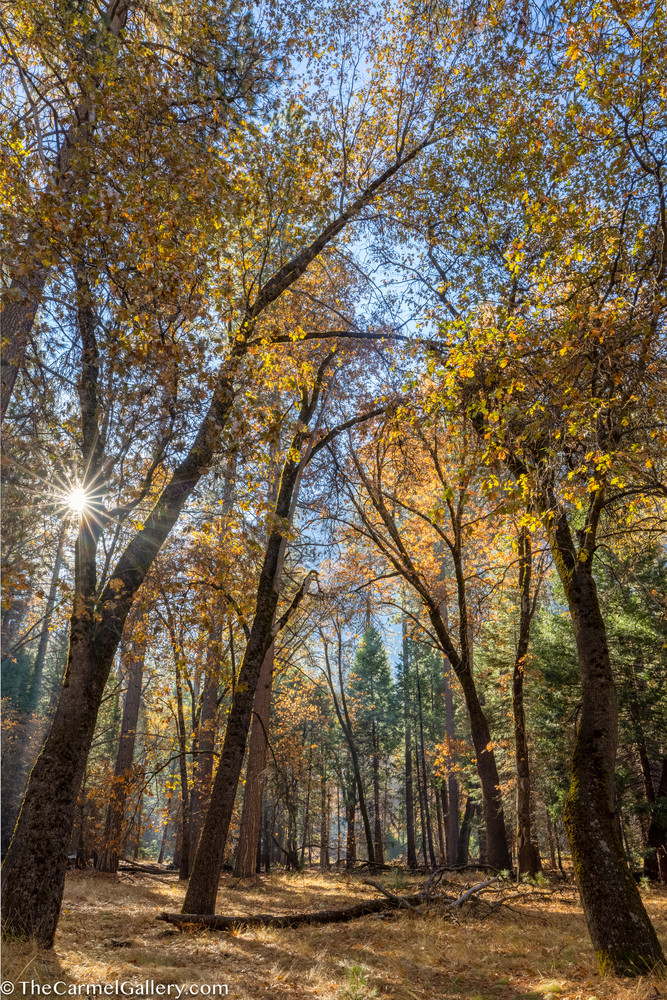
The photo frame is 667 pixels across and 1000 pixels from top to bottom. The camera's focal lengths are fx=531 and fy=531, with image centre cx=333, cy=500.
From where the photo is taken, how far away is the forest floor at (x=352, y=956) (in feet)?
14.6

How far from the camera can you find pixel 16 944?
469 cm

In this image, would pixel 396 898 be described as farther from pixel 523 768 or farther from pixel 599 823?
pixel 599 823

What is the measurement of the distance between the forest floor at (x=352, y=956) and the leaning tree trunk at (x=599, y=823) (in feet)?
1.25

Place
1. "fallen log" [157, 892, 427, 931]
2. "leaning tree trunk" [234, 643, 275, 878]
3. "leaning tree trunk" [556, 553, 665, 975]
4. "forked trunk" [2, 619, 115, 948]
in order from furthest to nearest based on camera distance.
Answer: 1. "leaning tree trunk" [234, 643, 275, 878]
2. "fallen log" [157, 892, 427, 931]
3. "forked trunk" [2, 619, 115, 948]
4. "leaning tree trunk" [556, 553, 665, 975]

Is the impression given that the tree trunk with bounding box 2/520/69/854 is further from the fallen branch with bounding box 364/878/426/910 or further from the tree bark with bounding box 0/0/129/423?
the tree bark with bounding box 0/0/129/423

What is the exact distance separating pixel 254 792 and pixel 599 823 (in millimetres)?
9438

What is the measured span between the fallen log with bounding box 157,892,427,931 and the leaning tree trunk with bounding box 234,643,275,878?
14.5 ft

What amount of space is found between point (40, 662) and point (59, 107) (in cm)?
2300

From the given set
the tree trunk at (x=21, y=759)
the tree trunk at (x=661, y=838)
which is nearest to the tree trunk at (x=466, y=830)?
the tree trunk at (x=661, y=838)

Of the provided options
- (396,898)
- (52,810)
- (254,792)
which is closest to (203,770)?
(254,792)

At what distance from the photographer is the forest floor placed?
4465 millimetres

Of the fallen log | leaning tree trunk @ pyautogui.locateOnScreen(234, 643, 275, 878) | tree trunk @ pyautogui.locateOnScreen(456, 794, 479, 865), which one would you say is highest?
leaning tree trunk @ pyautogui.locateOnScreen(234, 643, 275, 878)

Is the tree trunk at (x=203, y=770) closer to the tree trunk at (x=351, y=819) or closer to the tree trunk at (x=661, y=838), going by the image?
the tree trunk at (x=351, y=819)

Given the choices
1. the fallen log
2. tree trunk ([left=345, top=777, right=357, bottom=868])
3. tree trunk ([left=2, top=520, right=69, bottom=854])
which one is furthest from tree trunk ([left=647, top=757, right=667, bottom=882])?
tree trunk ([left=2, top=520, right=69, bottom=854])
